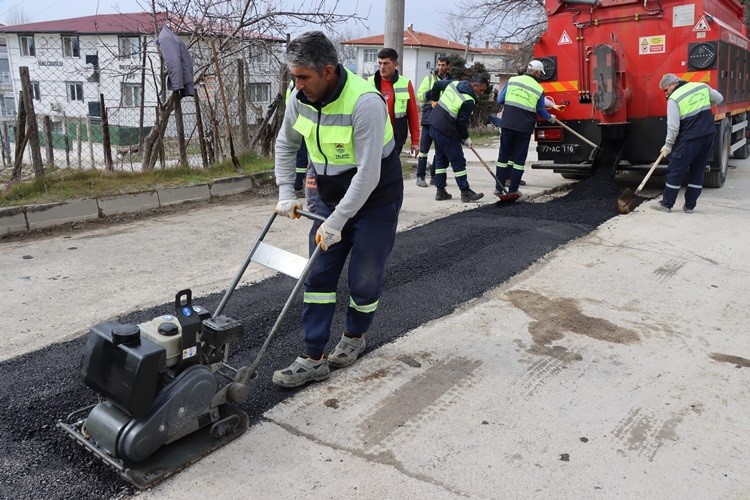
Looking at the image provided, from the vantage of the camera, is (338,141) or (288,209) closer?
(338,141)

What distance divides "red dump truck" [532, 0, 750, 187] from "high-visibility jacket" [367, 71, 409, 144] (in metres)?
2.62

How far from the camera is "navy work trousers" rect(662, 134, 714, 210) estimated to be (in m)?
7.27

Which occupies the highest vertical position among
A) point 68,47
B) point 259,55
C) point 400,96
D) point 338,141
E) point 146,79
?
point 68,47

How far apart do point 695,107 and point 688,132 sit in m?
0.28

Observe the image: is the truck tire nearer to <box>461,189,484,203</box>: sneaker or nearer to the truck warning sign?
the truck warning sign

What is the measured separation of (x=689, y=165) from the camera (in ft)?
24.1

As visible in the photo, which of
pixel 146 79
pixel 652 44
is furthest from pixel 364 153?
pixel 146 79

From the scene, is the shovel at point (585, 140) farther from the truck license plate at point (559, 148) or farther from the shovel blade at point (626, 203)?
the shovel blade at point (626, 203)

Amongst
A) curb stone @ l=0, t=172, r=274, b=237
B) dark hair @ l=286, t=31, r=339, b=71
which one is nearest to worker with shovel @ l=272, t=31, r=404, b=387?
dark hair @ l=286, t=31, r=339, b=71

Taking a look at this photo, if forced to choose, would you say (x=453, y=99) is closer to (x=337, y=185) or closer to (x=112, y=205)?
(x=112, y=205)

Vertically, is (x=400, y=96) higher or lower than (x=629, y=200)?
higher

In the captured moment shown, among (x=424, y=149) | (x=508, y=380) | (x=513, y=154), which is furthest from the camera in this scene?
(x=424, y=149)

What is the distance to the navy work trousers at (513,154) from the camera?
26.2 ft

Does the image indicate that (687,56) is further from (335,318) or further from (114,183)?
(114,183)
